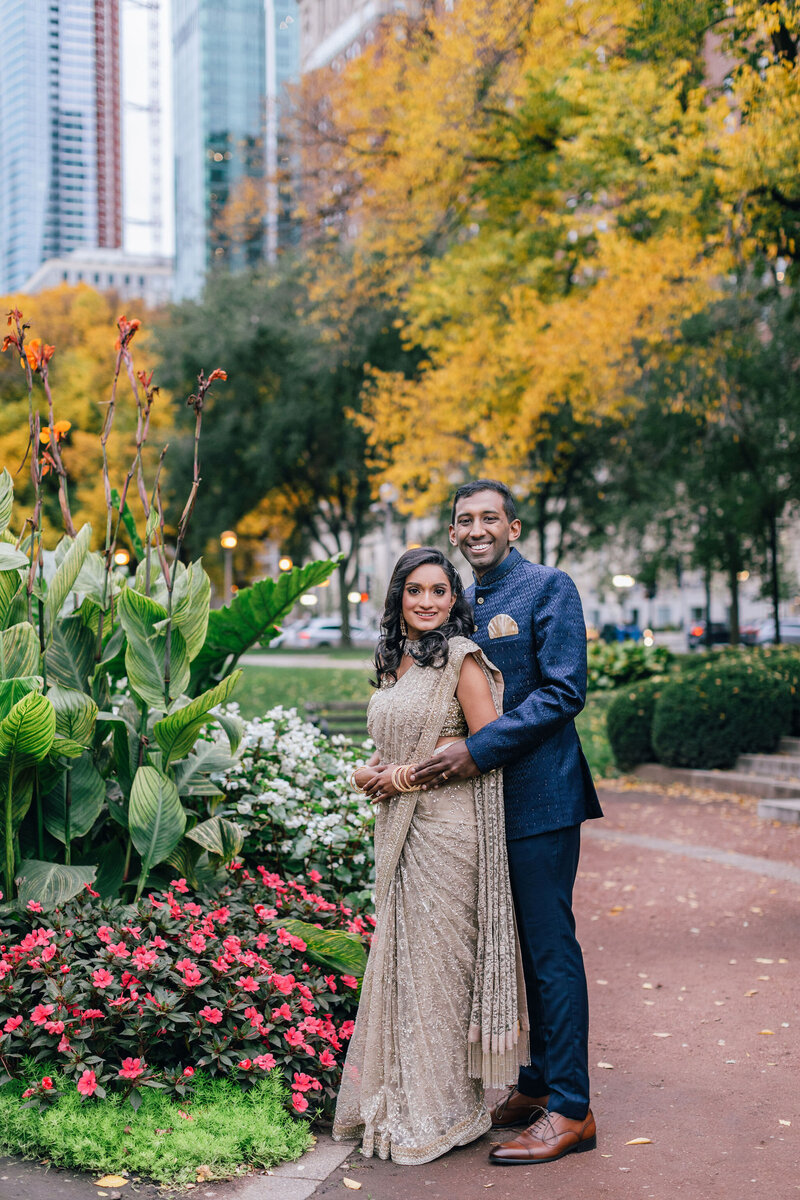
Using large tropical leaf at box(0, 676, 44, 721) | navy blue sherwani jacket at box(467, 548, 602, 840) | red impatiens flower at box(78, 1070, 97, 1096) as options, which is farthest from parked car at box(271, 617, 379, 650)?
red impatiens flower at box(78, 1070, 97, 1096)

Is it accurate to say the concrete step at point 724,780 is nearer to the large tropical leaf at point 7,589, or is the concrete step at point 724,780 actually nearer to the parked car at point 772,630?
the large tropical leaf at point 7,589

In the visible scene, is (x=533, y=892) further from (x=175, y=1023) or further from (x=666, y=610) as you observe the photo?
(x=666, y=610)

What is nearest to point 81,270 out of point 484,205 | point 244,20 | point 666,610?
point 244,20

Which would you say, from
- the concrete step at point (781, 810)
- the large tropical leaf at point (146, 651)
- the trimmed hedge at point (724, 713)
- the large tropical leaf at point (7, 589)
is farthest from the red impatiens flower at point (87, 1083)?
the trimmed hedge at point (724, 713)

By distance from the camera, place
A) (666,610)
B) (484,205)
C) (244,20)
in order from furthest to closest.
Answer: (244,20) < (666,610) < (484,205)

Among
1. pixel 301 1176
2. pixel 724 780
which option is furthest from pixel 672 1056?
pixel 724 780

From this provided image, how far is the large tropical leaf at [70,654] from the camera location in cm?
451

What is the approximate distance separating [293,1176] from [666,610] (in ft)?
236

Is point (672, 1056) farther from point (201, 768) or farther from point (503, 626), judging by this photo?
point (201, 768)

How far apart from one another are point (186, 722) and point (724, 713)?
26.6 ft

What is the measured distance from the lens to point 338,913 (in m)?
4.48

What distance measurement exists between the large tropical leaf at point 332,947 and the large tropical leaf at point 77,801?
83cm

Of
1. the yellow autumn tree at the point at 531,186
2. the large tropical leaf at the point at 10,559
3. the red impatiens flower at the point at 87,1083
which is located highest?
the yellow autumn tree at the point at 531,186

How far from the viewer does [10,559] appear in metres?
4.24
